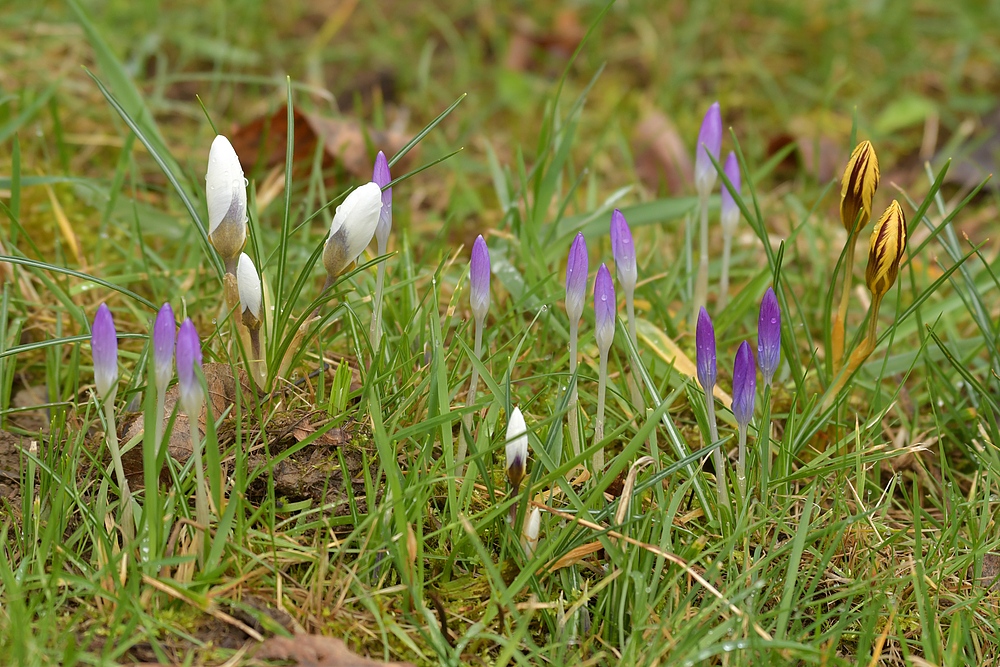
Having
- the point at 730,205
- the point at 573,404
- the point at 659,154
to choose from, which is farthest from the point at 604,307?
the point at 659,154

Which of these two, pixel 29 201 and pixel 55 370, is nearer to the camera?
pixel 55 370

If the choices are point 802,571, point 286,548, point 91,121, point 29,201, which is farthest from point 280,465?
point 91,121

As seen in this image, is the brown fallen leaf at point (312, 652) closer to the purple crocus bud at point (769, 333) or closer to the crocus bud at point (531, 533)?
the crocus bud at point (531, 533)

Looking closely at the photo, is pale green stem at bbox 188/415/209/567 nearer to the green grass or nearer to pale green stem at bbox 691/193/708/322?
the green grass

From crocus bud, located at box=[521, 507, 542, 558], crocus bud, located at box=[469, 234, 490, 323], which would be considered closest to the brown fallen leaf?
crocus bud, located at box=[521, 507, 542, 558]

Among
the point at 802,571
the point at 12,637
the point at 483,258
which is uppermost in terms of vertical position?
the point at 483,258

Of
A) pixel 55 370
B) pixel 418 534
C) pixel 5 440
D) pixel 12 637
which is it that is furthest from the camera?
pixel 55 370

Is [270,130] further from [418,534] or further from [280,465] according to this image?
[418,534]

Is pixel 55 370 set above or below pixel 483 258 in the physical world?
below
